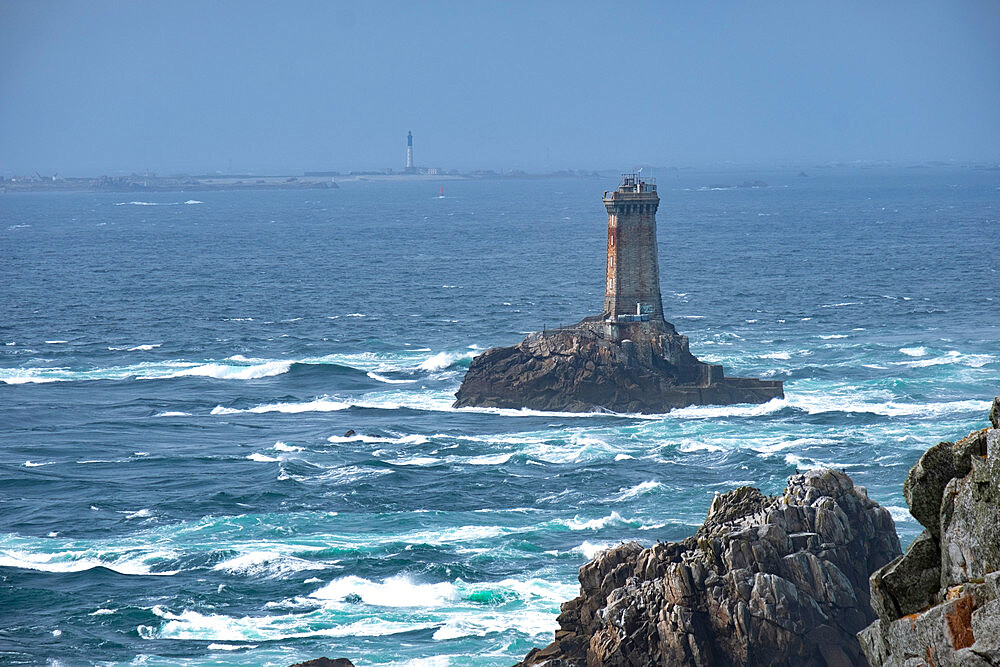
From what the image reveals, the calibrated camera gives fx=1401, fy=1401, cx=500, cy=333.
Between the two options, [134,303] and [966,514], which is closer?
[966,514]

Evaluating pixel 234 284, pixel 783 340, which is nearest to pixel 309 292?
pixel 234 284

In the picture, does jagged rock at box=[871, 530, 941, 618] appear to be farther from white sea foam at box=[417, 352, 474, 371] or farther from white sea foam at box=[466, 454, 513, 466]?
white sea foam at box=[417, 352, 474, 371]

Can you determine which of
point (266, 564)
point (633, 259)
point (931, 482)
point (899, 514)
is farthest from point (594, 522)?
point (931, 482)

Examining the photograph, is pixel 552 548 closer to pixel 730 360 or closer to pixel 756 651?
pixel 756 651

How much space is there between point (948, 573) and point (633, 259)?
64634mm

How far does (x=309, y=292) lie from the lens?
142 m

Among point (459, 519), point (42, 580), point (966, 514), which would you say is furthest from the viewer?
point (459, 519)

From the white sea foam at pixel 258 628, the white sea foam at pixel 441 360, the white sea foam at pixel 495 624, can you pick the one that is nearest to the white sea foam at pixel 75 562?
the white sea foam at pixel 258 628

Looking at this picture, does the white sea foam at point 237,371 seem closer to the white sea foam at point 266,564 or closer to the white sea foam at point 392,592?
the white sea foam at point 266,564

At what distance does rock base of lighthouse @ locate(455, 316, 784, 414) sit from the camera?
80.5 metres

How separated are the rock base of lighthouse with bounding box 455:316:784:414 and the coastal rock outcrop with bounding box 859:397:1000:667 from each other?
5943 centimetres

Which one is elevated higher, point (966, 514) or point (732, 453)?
point (966, 514)

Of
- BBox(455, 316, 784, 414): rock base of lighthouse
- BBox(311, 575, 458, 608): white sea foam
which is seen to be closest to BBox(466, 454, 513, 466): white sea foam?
BBox(455, 316, 784, 414): rock base of lighthouse

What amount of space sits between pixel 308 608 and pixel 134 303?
91.6m
